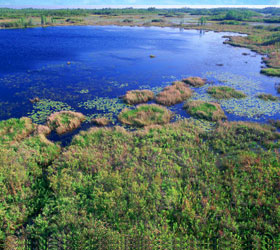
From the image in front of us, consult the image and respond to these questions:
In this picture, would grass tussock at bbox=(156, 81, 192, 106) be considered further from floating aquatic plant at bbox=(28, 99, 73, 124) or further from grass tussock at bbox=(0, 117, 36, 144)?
grass tussock at bbox=(0, 117, 36, 144)

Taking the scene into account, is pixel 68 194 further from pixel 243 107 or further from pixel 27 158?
pixel 243 107

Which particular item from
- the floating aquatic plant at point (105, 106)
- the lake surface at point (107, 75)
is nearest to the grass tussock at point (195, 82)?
the lake surface at point (107, 75)

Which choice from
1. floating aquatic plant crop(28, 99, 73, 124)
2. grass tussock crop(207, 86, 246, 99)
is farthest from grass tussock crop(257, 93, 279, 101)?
floating aquatic plant crop(28, 99, 73, 124)

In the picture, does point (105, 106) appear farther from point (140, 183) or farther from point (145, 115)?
point (140, 183)

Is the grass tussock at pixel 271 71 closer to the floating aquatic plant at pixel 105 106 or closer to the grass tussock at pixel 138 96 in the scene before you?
the grass tussock at pixel 138 96

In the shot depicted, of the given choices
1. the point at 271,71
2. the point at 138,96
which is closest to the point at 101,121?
the point at 138,96

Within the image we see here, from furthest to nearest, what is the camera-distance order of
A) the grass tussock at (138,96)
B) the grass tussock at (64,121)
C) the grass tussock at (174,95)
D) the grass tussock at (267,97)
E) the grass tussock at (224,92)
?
the grass tussock at (224,92), the grass tussock at (267,97), the grass tussock at (174,95), the grass tussock at (138,96), the grass tussock at (64,121)
